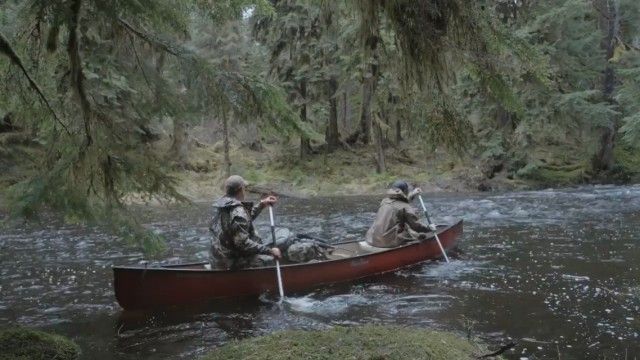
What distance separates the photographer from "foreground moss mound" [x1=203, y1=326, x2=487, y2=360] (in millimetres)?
3705

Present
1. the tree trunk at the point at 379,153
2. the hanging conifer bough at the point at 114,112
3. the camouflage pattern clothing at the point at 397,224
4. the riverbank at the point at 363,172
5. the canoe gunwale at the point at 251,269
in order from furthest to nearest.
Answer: the tree trunk at the point at 379,153, the riverbank at the point at 363,172, the camouflage pattern clothing at the point at 397,224, the canoe gunwale at the point at 251,269, the hanging conifer bough at the point at 114,112

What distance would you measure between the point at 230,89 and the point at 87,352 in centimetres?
339

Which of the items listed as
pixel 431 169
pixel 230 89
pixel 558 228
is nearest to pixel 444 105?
pixel 230 89

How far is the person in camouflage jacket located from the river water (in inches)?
25.3

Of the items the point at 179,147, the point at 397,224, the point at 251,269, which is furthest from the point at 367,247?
the point at 179,147

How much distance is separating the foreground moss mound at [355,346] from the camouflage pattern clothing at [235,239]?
13.4 feet

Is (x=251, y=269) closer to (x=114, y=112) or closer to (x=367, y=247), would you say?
(x=114, y=112)

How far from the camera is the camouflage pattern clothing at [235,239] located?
8.26m

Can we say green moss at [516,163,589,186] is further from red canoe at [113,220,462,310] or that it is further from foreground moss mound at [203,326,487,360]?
foreground moss mound at [203,326,487,360]

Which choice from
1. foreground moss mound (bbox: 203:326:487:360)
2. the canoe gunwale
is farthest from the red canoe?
foreground moss mound (bbox: 203:326:487:360)

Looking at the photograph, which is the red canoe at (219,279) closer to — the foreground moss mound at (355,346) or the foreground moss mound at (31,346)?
the foreground moss mound at (31,346)

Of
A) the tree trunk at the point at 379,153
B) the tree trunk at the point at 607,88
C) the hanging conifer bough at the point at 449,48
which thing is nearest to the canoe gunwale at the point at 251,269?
the hanging conifer bough at the point at 449,48

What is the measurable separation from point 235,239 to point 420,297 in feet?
9.76

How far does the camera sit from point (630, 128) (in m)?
16.7
